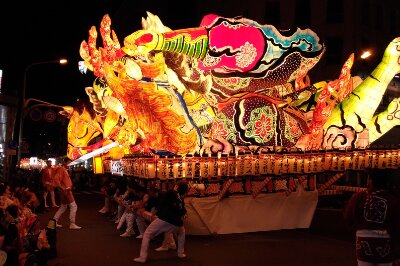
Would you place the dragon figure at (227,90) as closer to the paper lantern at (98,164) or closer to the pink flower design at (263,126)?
the pink flower design at (263,126)

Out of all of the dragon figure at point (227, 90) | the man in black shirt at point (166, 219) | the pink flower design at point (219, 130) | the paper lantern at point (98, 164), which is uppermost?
the dragon figure at point (227, 90)

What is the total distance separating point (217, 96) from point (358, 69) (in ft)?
66.5

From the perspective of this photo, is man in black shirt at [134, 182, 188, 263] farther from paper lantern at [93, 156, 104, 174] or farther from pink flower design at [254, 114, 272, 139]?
paper lantern at [93, 156, 104, 174]

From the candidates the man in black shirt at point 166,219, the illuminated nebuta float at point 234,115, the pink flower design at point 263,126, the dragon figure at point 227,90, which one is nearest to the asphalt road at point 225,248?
the man in black shirt at point 166,219

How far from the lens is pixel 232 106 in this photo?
599 inches

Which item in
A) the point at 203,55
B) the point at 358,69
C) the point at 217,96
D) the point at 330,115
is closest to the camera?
the point at 203,55

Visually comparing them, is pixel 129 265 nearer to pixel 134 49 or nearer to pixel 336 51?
pixel 134 49

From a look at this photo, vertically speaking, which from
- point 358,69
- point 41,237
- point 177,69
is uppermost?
point 358,69

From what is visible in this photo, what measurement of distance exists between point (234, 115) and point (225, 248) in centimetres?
451

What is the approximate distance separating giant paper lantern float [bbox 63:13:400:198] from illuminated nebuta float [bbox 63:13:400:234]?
0.10 feet

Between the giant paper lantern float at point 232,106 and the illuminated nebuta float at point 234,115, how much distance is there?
3cm

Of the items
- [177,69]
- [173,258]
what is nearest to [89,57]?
[177,69]

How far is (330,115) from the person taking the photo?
55.2 ft

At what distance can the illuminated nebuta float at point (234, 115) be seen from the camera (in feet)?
41.7
